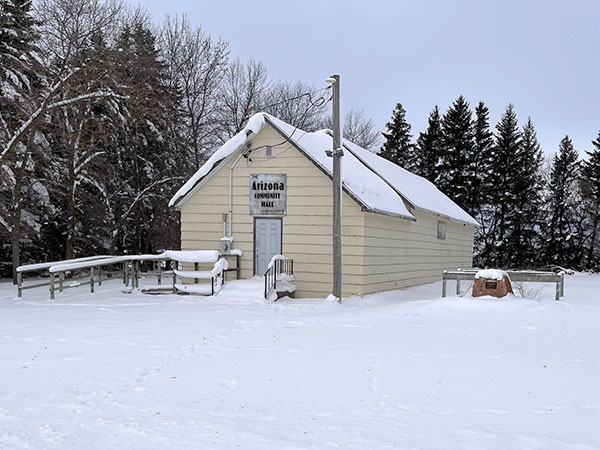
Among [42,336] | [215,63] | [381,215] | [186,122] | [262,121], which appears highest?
[215,63]

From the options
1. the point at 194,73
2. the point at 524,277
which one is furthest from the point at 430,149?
the point at 524,277

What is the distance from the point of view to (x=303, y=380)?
5.47m

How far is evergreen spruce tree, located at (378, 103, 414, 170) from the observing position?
130ft

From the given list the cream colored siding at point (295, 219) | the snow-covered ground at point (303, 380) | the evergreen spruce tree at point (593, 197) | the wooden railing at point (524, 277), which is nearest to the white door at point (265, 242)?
the cream colored siding at point (295, 219)

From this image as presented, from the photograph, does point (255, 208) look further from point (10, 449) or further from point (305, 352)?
point (10, 449)

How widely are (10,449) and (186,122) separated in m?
24.8

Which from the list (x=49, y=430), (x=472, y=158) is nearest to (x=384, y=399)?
(x=49, y=430)

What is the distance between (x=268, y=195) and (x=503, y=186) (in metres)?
26.5

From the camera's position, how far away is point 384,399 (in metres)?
4.81

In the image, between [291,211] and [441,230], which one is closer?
[291,211]

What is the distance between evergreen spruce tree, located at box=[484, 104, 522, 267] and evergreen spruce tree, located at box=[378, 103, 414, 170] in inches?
236

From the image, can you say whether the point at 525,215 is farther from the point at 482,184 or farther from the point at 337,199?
the point at 337,199

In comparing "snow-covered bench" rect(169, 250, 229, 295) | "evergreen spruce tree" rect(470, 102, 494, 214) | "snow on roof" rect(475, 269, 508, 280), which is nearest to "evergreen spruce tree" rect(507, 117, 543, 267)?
"evergreen spruce tree" rect(470, 102, 494, 214)

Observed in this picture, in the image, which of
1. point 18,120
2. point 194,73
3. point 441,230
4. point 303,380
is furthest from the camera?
point 194,73
